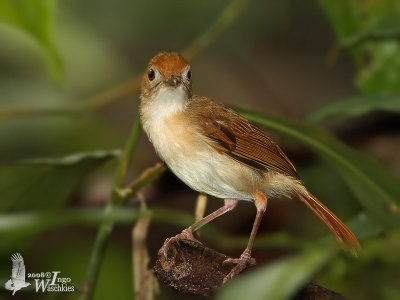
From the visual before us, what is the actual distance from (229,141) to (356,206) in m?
2.54

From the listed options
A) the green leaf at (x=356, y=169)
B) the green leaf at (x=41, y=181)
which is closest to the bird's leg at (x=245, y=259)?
the green leaf at (x=356, y=169)

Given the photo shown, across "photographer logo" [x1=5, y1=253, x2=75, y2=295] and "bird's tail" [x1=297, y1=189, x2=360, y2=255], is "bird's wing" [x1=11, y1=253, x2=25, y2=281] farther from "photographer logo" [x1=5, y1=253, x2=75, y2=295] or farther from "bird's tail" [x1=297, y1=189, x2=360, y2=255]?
"bird's tail" [x1=297, y1=189, x2=360, y2=255]

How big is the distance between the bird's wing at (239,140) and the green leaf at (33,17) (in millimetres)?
947

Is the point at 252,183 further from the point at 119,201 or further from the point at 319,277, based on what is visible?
the point at 319,277

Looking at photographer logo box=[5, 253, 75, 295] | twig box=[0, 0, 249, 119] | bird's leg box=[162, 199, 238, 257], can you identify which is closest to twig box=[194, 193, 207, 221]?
bird's leg box=[162, 199, 238, 257]

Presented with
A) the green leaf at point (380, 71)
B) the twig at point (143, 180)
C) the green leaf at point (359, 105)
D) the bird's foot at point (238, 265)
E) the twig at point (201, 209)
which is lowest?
the bird's foot at point (238, 265)

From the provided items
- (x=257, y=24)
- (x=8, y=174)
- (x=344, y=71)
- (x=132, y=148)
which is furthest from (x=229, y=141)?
(x=344, y=71)

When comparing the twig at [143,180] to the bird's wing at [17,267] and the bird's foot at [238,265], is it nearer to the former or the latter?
the bird's wing at [17,267]

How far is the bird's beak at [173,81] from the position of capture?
337 centimetres

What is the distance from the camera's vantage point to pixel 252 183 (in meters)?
3.34

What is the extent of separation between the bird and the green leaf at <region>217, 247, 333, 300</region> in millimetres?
1634

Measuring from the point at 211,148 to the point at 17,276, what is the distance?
1083 mm

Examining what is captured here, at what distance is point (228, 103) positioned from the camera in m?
5.93

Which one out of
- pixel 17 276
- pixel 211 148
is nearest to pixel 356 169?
pixel 211 148
